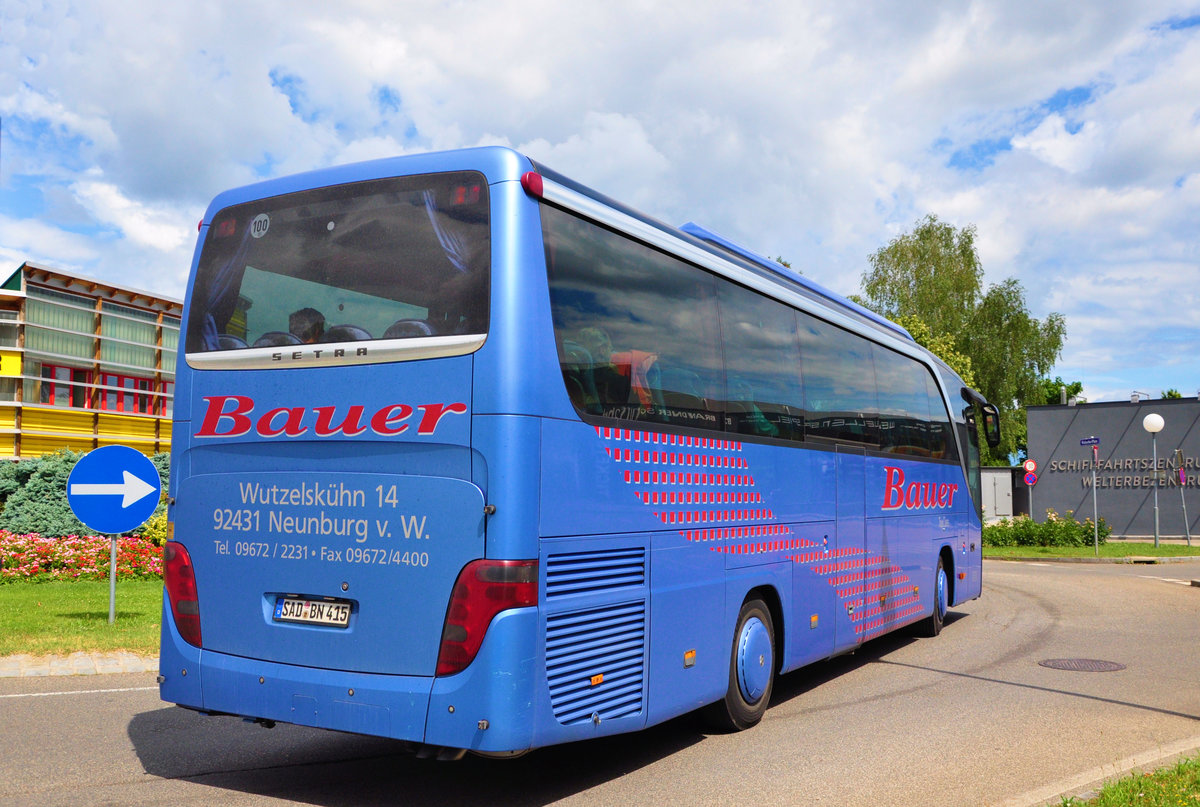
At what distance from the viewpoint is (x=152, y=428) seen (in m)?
23.4

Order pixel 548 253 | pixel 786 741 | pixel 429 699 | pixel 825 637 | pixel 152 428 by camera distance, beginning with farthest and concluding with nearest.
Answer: pixel 152 428 → pixel 825 637 → pixel 786 741 → pixel 548 253 → pixel 429 699

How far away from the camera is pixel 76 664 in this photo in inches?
354

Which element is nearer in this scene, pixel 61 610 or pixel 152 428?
pixel 61 610

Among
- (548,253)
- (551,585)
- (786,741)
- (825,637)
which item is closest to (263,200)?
(548,253)

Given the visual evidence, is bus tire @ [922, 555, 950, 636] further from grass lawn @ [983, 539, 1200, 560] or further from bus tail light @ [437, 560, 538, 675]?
grass lawn @ [983, 539, 1200, 560]

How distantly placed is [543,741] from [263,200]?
3.57m

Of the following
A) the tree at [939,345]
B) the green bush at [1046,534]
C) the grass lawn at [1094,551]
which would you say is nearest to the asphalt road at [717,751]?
the grass lawn at [1094,551]

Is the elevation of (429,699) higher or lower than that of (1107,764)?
higher

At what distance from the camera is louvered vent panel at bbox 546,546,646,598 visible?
17.0 ft

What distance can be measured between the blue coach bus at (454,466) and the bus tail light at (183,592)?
0.06 ft

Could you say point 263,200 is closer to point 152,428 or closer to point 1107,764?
point 1107,764

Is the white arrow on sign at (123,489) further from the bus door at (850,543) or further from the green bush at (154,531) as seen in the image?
the green bush at (154,531)

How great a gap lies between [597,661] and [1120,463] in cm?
4220

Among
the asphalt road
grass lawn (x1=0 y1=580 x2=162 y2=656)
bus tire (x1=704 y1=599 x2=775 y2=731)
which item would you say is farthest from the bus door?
grass lawn (x1=0 y1=580 x2=162 y2=656)
